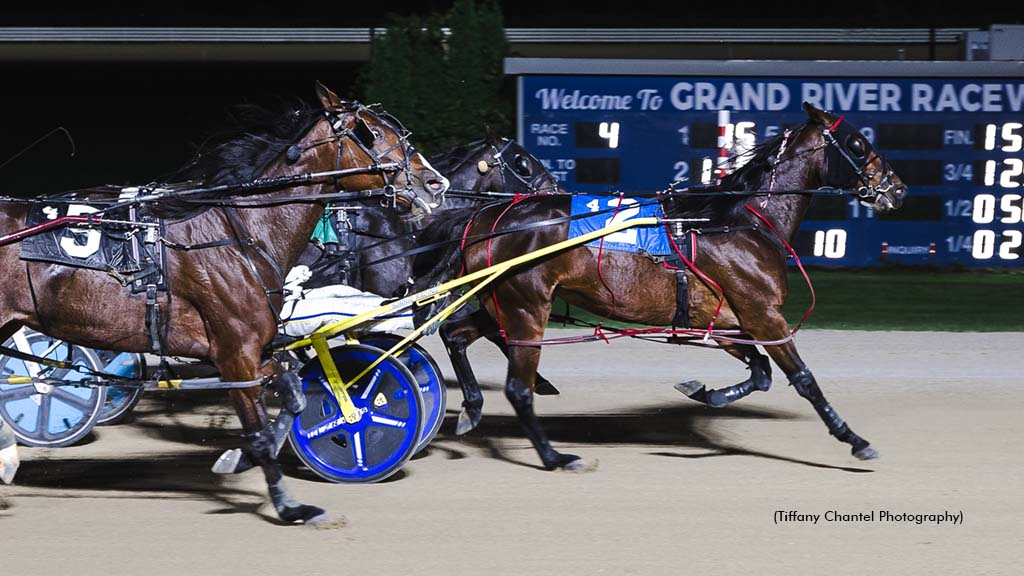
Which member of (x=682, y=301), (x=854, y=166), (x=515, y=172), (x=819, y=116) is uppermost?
(x=819, y=116)

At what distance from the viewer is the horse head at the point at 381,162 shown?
540cm

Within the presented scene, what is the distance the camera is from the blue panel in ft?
43.1

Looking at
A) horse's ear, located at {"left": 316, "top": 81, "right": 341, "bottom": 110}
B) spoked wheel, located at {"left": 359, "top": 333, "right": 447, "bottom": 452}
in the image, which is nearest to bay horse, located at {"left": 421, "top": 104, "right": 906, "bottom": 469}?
spoked wheel, located at {"left": 359, "top": 333, "right": 447, "bottom": 452}

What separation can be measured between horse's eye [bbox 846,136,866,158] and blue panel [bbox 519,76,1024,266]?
6611 millimetres

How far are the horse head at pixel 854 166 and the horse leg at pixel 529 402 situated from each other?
72.7 inches

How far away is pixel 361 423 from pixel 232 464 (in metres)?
0.64

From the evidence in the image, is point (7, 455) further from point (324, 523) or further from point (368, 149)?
point (368, 149)

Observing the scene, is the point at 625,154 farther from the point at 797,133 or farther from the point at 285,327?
the point at 285,327

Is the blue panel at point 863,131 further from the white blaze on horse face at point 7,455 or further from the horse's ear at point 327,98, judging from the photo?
the white blaze on horse face at point 7,455

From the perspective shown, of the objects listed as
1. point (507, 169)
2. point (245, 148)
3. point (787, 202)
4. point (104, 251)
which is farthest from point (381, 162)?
point (507, 169)

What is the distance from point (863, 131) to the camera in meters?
13.3

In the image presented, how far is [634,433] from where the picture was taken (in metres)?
7.12

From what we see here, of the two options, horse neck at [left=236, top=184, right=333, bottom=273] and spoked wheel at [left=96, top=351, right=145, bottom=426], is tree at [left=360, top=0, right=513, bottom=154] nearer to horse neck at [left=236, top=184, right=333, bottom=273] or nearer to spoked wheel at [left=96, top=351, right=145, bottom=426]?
spoked wheel at [left=96, top=351, right=145, bottom=426]

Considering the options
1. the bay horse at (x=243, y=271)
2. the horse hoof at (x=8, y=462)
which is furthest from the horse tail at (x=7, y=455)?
the bay horse at (x=243, y=271)
